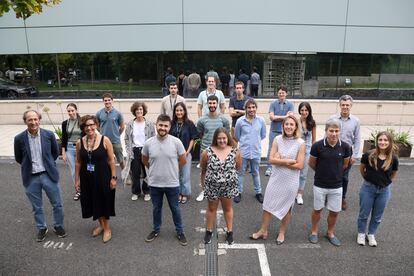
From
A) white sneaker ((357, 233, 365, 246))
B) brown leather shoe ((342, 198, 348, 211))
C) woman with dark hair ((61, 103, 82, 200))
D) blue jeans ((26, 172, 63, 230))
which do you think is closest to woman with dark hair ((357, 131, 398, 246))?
white sneaker ((357, 233, 365, 246))

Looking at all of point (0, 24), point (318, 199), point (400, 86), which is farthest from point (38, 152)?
point (400, 86)

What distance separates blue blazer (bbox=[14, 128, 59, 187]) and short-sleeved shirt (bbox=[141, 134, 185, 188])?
4.32ft

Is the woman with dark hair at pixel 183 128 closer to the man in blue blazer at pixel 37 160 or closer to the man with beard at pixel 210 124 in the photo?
the man with beard at pixel 210 124

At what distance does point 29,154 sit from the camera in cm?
430

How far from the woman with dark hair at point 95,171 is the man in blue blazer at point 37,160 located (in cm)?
39

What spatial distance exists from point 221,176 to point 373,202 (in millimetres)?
2002

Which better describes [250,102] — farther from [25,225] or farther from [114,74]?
[114,74]

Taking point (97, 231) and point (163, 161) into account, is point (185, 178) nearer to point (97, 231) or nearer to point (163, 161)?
point (163, 161)

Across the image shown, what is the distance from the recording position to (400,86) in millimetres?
12570

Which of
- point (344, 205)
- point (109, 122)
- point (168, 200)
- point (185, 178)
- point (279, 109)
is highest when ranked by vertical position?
point (279, 109)

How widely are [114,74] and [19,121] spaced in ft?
12.7

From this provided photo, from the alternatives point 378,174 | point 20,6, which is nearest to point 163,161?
point 20,6

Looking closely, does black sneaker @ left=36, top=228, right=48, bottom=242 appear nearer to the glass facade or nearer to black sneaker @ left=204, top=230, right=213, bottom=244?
black sneaker @ left=204, top=230, right=213, bottom=244

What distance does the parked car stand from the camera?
1275cm
